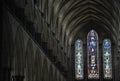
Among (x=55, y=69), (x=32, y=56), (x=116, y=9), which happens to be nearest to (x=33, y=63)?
(x=32, y=56)

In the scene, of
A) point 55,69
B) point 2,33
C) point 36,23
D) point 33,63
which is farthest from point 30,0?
point 55,69

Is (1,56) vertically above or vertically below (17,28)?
below

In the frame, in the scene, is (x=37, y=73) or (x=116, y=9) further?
(x=116, y=9)

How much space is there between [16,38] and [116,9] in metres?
26.3

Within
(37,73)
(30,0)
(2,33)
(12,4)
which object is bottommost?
(37,73)

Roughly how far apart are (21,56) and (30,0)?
25.8 feet

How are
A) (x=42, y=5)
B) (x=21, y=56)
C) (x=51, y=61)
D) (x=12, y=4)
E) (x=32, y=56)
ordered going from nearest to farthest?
(x=12, y=4), (x=21, y=56), (x=32, y=56), (x=42, y=5), (x=51, y=61)

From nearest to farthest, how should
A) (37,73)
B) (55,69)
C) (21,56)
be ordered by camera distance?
(21,56)
(37,73)
(55,69)

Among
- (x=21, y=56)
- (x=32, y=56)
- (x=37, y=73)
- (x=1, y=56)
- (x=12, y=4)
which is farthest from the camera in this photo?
(x=37, y=73)

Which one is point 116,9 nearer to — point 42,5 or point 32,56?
point 42,5

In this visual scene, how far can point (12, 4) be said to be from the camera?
82.5 feet

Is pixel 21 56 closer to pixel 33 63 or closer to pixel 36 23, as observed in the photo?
pixel 33 63

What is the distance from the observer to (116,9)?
162ft

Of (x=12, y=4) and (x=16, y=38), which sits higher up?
(x=12, y=4)
